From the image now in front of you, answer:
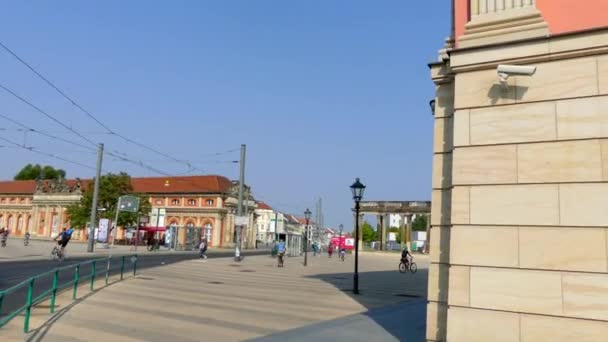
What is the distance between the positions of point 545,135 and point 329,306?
826 cm

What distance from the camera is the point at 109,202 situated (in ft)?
219

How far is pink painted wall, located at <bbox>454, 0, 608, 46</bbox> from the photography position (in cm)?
677

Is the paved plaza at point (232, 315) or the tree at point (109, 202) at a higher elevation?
the tree at point (109, 202)

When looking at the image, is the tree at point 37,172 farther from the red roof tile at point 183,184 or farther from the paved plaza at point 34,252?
the paved plaza at point 34,252

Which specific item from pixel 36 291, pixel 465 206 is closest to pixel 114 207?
pixel 36 291

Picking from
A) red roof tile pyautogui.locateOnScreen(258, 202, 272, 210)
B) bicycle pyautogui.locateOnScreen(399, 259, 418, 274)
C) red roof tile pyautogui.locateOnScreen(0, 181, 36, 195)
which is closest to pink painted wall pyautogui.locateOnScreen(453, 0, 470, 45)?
bicycle pyautogui.locateOnScreen(399, 259, 418, 274)

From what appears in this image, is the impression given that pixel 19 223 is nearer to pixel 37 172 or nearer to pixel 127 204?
pixel 37 172

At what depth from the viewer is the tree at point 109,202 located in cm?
6662

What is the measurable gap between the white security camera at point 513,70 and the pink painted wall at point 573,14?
38.0 inches

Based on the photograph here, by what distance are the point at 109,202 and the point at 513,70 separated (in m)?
67.5

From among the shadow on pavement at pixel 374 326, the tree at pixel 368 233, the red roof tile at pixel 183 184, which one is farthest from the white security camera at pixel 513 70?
the tree at pixel 368 233

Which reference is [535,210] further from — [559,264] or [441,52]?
[441,52]

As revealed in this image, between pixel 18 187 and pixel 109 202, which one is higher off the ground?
pixel 18 187

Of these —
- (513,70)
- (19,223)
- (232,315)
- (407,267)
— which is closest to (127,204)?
(407,267)
